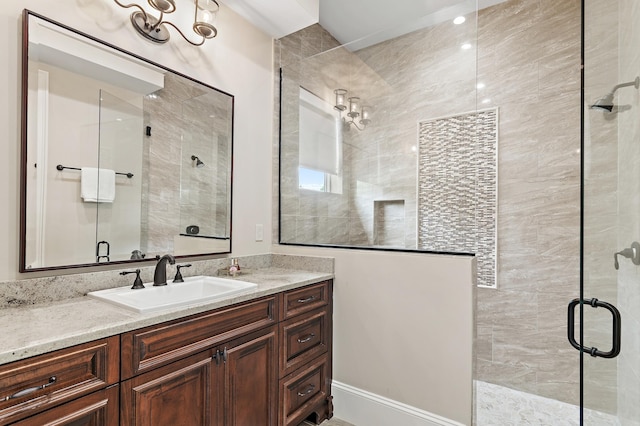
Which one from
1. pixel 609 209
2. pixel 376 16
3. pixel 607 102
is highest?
pixel 376 16

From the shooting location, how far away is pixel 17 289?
133 centimetres

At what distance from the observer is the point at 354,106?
9.07 feet

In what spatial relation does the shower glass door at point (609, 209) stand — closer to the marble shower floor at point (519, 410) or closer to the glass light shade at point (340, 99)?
the marble shower floor at point (519, 410)

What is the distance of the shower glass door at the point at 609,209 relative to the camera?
1.25 metres

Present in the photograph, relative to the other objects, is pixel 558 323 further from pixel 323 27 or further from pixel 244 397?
pixel 323 27

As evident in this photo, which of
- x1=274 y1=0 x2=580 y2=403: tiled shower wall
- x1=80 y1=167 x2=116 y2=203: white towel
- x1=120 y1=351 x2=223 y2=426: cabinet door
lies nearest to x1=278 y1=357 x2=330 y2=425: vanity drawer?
x1=120 y1=351 x2=223 y2=426: cabinet door

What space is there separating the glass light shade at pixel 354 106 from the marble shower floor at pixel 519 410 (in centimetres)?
231

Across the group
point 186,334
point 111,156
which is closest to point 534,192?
point 186,334

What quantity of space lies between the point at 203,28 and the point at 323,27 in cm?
139

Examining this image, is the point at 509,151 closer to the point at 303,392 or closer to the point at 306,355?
the point at 306,355

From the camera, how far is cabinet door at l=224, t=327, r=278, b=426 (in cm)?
150

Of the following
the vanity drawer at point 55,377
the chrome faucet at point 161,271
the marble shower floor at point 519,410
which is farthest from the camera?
the marble shower floor at point 519,410

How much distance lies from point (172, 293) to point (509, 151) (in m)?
2.49

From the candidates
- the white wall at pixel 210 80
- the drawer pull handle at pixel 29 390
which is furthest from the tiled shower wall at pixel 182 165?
the drawer pull handle at pixel 29 390
